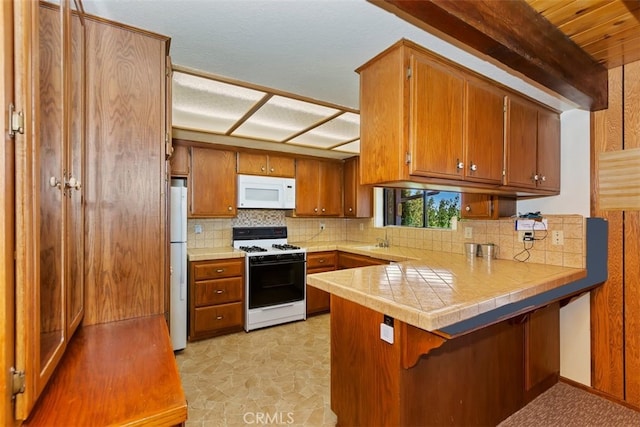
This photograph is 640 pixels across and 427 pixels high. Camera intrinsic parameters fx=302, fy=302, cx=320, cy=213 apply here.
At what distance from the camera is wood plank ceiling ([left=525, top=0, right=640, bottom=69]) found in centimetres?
140

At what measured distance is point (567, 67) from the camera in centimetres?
176

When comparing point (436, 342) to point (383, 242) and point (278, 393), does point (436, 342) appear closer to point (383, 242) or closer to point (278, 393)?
point (278, 393)

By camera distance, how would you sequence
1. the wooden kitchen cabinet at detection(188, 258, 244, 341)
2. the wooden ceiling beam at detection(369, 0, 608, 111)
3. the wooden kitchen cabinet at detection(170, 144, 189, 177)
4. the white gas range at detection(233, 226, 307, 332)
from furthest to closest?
the white gas range at detection(233, 226, 307, 332), the wooden kitchen cabinet at detection(170, 144, 189, 177), the wooden kitchen cabinet at detection(188, 258, 244, 341), the wooden ceiling beam at detection(369, 0, 608, 111)

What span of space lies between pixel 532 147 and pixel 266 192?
2.77 meters

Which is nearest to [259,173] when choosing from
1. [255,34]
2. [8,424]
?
[255,34]

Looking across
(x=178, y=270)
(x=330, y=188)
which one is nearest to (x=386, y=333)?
(x=178, y=270)

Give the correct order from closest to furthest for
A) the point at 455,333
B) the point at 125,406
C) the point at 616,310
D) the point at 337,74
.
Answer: the point at 125,406
the point at 455,333
the point at 337,74
the point at 616,310

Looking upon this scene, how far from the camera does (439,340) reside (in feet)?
4.19

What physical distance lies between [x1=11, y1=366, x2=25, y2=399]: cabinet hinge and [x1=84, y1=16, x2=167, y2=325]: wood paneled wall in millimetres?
747

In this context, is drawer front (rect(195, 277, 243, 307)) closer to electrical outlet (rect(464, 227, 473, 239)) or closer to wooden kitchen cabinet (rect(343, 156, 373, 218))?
wooden kitchen cabinet (rect(343, 156, 373, 218))

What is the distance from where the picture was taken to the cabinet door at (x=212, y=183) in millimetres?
3396

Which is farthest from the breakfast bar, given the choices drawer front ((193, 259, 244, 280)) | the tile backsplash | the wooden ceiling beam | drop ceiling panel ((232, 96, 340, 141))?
drawer front ((193, 259, 244, 280))

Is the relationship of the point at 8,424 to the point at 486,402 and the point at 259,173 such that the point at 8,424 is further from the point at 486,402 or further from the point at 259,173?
the point at 259,173

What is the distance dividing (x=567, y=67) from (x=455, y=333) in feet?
5.52
